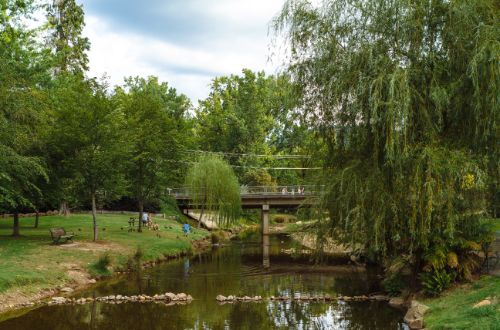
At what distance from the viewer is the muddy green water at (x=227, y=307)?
49.4 ft

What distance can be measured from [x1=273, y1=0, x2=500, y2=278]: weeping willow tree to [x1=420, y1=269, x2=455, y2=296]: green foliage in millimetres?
568

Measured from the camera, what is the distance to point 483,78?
14258 mm

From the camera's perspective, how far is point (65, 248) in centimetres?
2469

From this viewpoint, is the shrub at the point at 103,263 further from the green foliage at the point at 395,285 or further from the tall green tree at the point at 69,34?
the tall green tree at the point at 69,34

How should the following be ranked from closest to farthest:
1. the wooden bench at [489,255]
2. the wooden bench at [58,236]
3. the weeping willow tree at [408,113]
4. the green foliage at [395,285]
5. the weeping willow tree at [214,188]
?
the weeping willow tree at [408,113] → the wooden bench at [489,255] → the green foliage at [395,285] → the wooden bench at [58,236] → the weeping willow tree at [214,188]

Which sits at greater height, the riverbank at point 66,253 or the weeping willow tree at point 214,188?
the weeping willow tree at point 214,188

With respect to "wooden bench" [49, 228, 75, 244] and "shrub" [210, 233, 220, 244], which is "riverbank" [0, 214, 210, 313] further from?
"shrub" [210, 233, 220, 244]

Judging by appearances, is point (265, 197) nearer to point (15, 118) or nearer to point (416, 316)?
point (15, 118)

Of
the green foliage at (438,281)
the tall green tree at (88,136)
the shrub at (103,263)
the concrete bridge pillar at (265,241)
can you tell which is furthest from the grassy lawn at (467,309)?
the tall green tree at (88,136)

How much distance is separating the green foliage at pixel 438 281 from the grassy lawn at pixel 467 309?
329 mm

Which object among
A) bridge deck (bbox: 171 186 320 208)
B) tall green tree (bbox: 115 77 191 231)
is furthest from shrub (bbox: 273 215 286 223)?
tall green tree (bbox: 115 77 191 231)

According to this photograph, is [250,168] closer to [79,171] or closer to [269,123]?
[269,123]

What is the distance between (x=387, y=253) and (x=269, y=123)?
5282cm

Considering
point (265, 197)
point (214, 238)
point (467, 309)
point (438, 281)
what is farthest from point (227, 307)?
point (265, 197)
